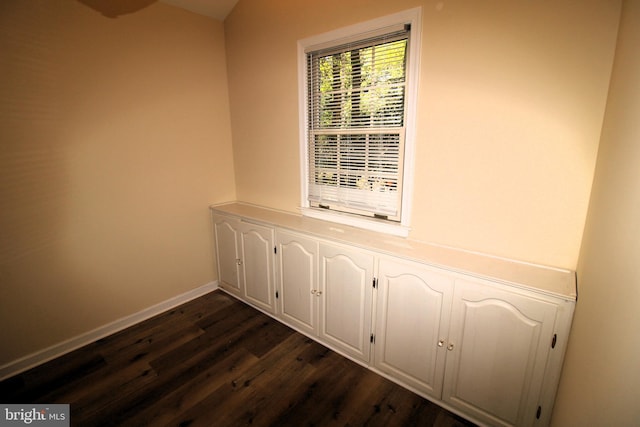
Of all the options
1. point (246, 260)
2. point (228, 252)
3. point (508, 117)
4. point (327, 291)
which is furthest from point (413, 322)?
point (228, 252)

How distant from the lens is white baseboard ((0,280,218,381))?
2111 millimetres

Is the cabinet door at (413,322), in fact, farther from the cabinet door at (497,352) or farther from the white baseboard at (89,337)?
the white baseboard at (89,337)

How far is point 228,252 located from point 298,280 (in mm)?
974

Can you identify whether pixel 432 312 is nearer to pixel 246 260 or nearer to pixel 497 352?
pixel 497 352

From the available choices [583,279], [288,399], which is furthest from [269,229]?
[583,279]

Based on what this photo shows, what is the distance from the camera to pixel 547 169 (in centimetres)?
153

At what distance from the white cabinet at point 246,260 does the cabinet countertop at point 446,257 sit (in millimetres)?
179

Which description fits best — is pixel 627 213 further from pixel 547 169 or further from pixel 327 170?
pixel 327 170

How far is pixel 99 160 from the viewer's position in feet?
Answer: 7.59

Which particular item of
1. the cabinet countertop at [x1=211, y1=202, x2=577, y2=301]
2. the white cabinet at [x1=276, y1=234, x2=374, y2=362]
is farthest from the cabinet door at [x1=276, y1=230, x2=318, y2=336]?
the cabinet countertop at [x1=211, y1=202, x2=577, y2=301]

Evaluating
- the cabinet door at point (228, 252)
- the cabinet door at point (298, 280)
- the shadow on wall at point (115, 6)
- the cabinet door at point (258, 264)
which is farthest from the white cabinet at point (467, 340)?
the shadow on wall at point (115, 6)

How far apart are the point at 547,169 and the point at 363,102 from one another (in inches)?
48.3

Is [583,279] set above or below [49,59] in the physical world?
below

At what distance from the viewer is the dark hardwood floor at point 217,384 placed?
1765 millimetres
